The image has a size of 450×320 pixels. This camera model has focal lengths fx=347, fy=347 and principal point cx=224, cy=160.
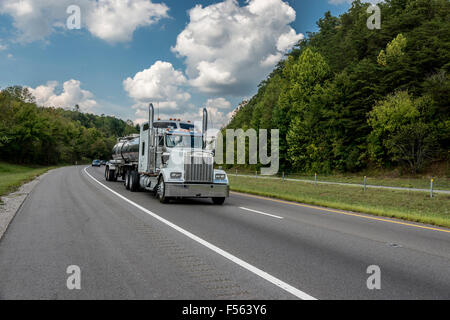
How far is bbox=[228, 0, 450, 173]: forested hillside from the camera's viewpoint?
119 ft

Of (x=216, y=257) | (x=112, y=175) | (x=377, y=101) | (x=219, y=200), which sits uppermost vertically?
(x=377, y=101)

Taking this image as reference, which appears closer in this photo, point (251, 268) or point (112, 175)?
point (251, 268)

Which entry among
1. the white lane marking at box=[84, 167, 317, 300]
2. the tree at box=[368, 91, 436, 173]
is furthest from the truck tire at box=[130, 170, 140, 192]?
the tree at box=[368, 91, 436, 173]

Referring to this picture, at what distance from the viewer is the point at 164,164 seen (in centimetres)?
1490

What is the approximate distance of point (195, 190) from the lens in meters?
13.4

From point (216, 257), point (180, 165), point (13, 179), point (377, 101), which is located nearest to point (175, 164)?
point (180, 165)

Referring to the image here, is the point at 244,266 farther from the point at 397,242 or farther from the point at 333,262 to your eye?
the point at 397,242

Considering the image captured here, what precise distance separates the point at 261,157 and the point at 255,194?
3708 cm

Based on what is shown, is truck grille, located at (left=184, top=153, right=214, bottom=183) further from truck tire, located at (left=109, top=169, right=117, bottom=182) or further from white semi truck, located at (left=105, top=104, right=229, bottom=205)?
truck tire, located at (left=109, top=169, right=117, bottom=182)

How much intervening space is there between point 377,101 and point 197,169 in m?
34.7

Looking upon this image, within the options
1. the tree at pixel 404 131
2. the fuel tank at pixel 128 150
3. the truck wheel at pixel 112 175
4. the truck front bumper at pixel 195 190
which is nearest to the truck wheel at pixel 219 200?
the truck front bumper at pixel 195 190

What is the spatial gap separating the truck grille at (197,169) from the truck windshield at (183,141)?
1.45m

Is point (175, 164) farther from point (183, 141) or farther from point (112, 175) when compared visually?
point (112, 175)

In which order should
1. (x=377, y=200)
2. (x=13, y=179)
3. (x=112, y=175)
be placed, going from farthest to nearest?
(x=13, y=179), (x=112, y=175), (x=377, y=200)
